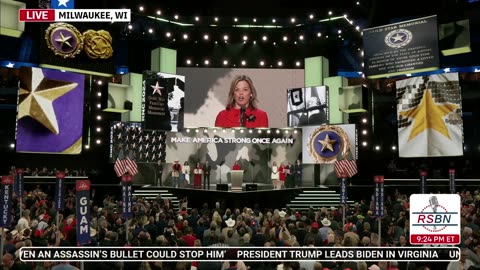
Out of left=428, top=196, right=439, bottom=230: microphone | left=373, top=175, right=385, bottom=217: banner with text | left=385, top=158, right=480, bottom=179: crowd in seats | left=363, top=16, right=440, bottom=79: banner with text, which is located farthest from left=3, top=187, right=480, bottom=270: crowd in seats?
left=385, top=158, right=480, bottom=179: crowd in seats

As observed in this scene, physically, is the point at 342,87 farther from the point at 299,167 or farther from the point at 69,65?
the point at 69,65

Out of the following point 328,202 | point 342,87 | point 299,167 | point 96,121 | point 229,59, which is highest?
point 229,59

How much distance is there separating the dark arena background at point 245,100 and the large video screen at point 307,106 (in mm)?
71

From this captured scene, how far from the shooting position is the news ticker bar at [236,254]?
620 centimetres

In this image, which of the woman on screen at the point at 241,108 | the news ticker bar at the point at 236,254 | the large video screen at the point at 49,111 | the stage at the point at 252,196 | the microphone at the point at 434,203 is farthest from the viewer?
the woman on screen at the point at 241,108

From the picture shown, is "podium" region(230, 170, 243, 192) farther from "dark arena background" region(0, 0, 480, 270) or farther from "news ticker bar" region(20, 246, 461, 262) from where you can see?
"news ticker bar" region(20, 246, 461, 262)

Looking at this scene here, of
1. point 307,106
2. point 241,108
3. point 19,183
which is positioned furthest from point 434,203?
point 241,108

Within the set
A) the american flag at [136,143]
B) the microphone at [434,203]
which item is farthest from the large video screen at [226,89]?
the microphone at [434,203]

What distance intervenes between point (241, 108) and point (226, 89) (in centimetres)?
155

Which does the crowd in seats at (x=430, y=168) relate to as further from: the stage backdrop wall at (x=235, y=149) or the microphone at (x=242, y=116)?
the microphone at (x=242, y=116)

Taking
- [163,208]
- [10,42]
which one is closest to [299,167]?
[163,208]

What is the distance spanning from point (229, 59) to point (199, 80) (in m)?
2.34

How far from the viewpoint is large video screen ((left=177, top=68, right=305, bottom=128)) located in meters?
29.1

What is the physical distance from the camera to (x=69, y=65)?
2541cm
